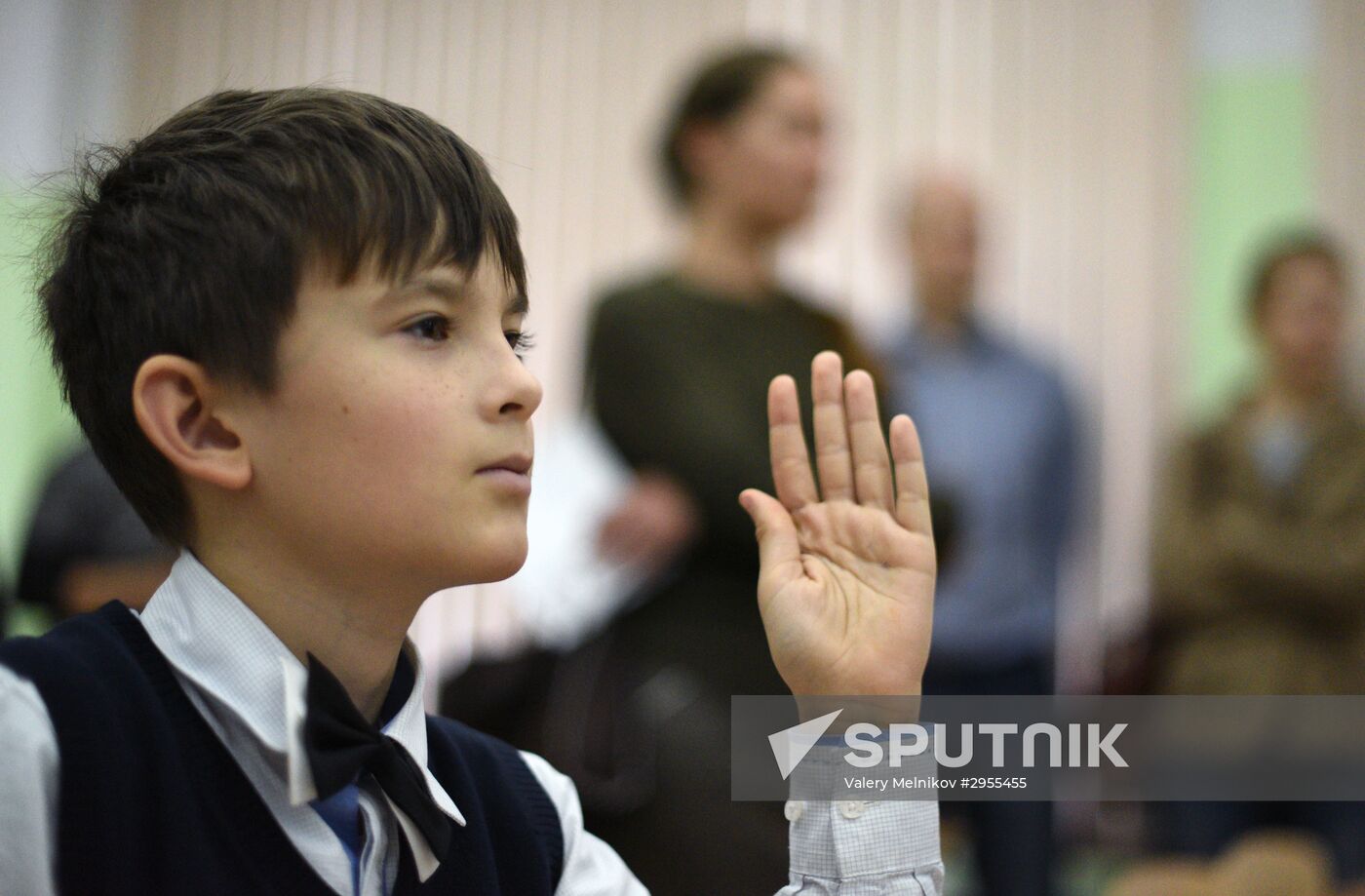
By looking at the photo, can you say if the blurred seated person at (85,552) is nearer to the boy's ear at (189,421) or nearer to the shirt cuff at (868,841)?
the boy's ear at (189,421)

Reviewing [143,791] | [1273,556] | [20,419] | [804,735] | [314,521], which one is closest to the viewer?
[143,791]

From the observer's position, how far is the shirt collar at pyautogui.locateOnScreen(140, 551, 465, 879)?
89 centimetres

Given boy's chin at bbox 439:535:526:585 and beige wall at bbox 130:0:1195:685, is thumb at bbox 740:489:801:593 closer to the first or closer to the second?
boy's chin at bbox 439:535:526:585

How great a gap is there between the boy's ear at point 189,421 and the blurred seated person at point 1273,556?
2254mm

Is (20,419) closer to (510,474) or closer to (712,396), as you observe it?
(712,396)

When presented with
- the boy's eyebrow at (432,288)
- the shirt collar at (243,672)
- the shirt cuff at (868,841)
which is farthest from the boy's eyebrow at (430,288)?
the shirt cuff at (868,841)

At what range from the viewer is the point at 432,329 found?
1008 millimetres

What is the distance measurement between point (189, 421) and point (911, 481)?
591 mm

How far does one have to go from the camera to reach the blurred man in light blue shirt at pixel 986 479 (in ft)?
8.16

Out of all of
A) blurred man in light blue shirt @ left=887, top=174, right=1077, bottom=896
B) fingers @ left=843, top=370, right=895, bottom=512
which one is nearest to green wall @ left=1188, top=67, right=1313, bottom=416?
blurred man in light blue shirt @ left=887, top=174, right=1077, bottom=896

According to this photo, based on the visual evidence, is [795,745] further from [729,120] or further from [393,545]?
[729,120]

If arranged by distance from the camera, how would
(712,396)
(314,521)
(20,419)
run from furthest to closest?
(20,419), (712,396), (314,521)

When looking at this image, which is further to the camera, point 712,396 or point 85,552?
point 85,552

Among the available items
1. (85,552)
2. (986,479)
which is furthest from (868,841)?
(986,479)
